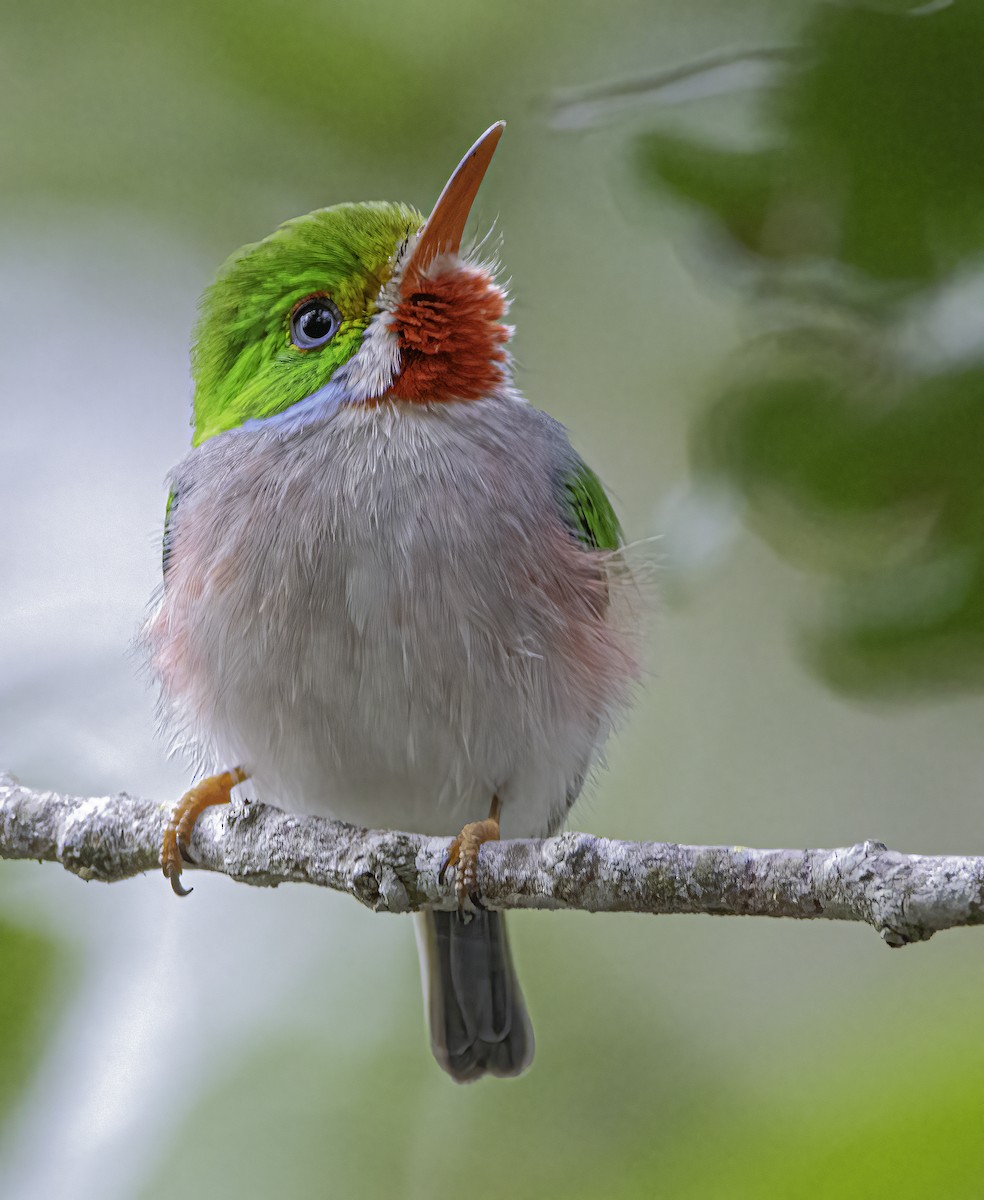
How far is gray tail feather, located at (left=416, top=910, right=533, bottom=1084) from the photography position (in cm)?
118

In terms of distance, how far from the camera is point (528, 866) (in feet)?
2.44

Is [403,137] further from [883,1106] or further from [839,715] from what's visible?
[883,1106]

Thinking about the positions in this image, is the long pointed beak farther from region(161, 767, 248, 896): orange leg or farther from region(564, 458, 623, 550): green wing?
region(161, 767, 248, 896): orange leg

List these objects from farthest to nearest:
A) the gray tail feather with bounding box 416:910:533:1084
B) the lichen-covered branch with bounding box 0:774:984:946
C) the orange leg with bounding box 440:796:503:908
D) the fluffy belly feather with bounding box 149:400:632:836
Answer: the gray tail feather with bounding box 416:910:533:1084 → the fluffy belly feather with bounding box 149:400:632:836 → the orange leg with bounding box 440:796:503:908 → the lichen-covered branch with bounding box 0:774:984:946

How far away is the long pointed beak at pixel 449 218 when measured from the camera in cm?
86

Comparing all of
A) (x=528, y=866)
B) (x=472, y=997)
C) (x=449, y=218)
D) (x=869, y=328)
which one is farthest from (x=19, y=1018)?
(x=869, y=328)

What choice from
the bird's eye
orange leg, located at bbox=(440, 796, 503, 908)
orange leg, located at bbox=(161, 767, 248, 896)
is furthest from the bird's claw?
the bird's eye

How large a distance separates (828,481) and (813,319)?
121mm

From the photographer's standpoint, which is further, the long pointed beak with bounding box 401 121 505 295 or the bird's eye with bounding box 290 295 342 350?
the bird's eye with bounding box 290 295 342 350

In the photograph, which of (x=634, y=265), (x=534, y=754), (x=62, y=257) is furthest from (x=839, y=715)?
(x=62, y=257)

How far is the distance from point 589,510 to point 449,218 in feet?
1.00

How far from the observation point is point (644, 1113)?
102cm

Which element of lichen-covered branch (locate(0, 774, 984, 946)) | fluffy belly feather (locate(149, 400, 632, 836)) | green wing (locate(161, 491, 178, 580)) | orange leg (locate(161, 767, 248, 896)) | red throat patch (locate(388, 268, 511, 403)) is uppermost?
red throat patch (locate(388, 268, 511, 403))

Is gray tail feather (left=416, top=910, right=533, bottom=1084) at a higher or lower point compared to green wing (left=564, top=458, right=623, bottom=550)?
lower
